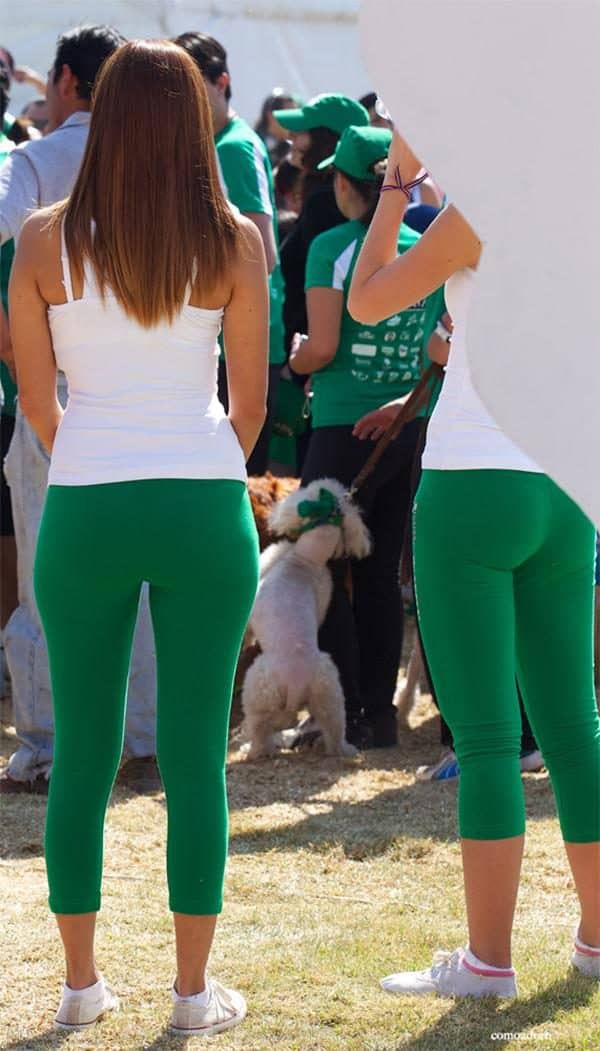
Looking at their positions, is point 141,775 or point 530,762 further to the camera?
point 530,762

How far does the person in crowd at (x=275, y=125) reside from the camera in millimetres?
8992

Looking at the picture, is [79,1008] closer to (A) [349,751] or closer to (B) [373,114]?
(A) [349,751]

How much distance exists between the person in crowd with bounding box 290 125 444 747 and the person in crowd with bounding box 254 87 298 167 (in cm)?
400

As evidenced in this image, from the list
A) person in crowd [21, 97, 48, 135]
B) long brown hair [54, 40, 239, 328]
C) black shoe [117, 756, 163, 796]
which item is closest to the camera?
long brown hair [54, 40, 239, 328]

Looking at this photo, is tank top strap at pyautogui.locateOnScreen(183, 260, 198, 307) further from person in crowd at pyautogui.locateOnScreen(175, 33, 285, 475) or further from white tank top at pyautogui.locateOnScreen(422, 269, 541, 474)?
person in crowd at pyautogui.locateOnScreen(175, 33, 285, 475)

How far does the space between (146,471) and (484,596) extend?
64 cm

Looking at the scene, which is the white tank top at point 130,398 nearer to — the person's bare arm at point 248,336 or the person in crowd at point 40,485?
the person's bare arm at point 248,336

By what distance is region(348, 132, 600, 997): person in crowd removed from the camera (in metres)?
2.50

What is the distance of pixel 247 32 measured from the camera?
33.2ft

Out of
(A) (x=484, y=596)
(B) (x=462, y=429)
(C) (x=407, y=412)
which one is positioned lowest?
(C) (x=407, y=412)

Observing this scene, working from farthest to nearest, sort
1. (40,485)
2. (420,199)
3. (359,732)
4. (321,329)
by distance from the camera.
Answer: (420,199), (359,732), (321,329), (40,485)

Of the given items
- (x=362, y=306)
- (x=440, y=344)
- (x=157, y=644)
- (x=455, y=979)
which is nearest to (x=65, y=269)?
(x=362, y=306)

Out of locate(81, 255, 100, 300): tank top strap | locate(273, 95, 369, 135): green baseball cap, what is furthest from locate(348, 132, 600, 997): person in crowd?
locate(273, 95, 369, 135): green baseball cap

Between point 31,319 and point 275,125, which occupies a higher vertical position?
point 31,319
